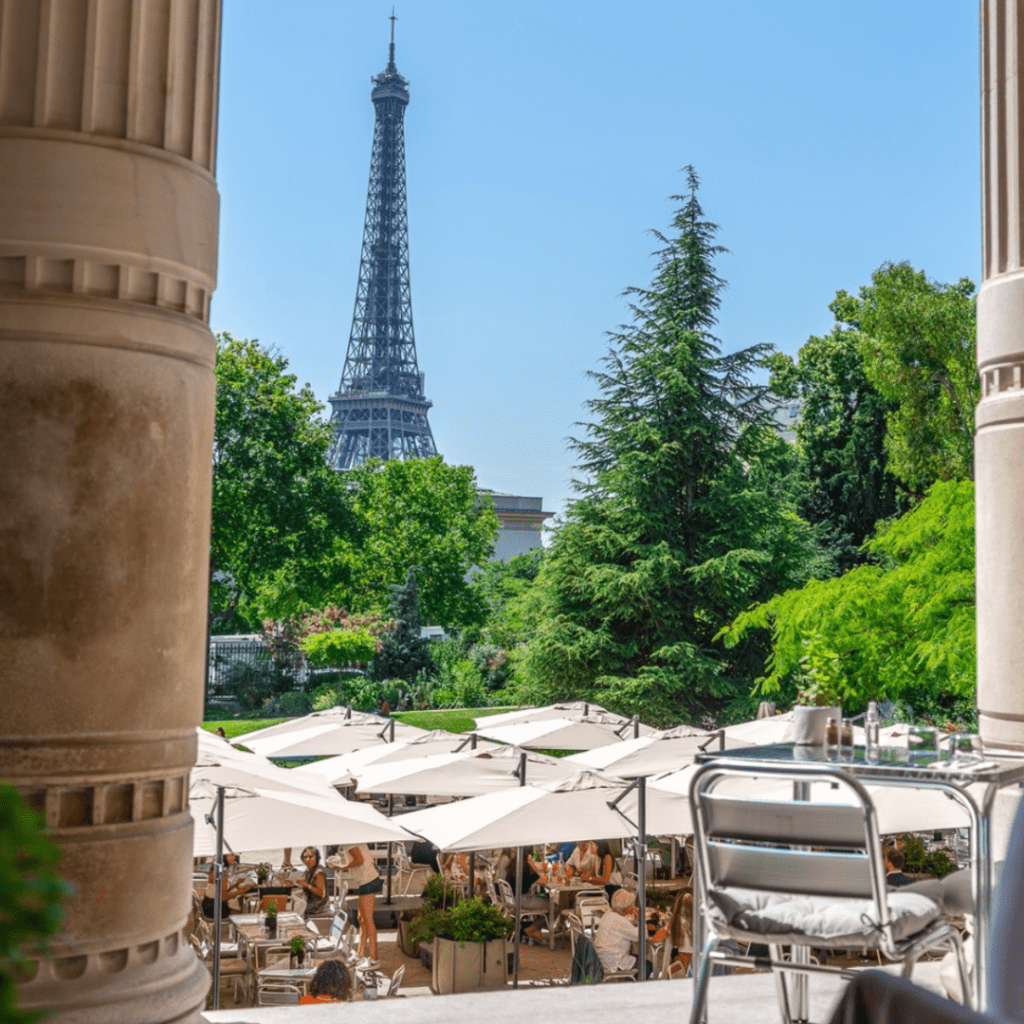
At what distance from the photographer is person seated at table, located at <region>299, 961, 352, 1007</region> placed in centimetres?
1146

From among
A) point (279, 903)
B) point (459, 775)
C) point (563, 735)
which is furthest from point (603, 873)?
point (279, 903)

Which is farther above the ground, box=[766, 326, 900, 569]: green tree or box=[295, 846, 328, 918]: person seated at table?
box=[766, 326, 900, 569]: green tree

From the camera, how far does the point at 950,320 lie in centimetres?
3288

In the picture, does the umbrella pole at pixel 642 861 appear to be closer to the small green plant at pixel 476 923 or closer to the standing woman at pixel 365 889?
the small green plant at pixel 476 923

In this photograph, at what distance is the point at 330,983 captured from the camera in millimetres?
11516

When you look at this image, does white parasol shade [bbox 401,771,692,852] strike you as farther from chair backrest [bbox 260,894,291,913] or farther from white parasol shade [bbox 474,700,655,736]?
white parasol shade [bbox 474,700,655,736]

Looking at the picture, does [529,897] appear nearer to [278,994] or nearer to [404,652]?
[278,994]

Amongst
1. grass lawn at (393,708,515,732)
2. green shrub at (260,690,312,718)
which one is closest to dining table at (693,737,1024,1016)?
grass lawn at (393,708,515,732)

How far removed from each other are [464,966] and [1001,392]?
9133mm

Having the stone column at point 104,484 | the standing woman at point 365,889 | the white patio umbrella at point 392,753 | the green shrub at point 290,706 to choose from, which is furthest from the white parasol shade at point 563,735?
the green shrub at point 290,706

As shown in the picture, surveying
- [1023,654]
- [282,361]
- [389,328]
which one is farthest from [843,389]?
[389,328]

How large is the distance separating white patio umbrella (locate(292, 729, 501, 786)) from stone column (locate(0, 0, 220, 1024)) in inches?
568

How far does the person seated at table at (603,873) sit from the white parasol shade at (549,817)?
14.6 feet

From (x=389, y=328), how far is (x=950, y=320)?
251 ft
